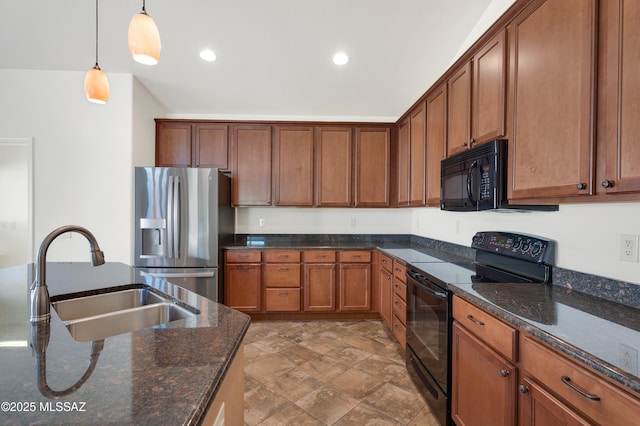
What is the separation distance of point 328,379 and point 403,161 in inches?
96.6

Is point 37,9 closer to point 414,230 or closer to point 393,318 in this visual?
point 393,318

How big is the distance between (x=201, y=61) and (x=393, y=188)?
256 cm

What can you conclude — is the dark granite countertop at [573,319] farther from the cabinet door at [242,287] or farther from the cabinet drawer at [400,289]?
the cabinet door at [242,287]

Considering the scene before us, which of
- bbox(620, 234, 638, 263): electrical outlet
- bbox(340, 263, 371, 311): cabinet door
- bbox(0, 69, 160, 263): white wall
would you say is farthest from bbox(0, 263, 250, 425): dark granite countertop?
bbox(340, 263, 371, 311): cabinet door

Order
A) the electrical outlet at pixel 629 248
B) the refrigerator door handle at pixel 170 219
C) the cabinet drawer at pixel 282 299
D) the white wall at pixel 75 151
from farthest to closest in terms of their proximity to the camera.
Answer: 1. the cabinet drawer at pixel 282 299
2. the refrigerator door handle at pixel 170 219
3. the white wall at pixel 75 151
4. the electrical outlet at pixel 629 248

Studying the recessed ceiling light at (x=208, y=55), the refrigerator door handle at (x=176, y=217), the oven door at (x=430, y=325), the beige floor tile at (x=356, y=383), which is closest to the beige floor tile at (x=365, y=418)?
the beige floor tile at (x=356, y=383)

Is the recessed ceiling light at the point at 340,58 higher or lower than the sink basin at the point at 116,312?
higher

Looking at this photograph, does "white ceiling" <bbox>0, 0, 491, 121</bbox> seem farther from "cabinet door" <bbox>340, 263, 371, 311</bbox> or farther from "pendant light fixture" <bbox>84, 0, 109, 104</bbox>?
"cabinet door" <bbox>340, 263, 371, 311</bbox>

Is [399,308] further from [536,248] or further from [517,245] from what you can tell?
[536,248]

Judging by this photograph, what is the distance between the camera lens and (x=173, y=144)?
3574mm

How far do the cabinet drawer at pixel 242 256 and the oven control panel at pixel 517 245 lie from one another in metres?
2.26

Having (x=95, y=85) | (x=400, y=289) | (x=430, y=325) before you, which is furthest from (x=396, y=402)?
(x=95, y=85)

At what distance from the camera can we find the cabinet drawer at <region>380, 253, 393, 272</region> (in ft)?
9.59

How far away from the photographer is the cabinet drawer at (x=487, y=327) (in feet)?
3.95
